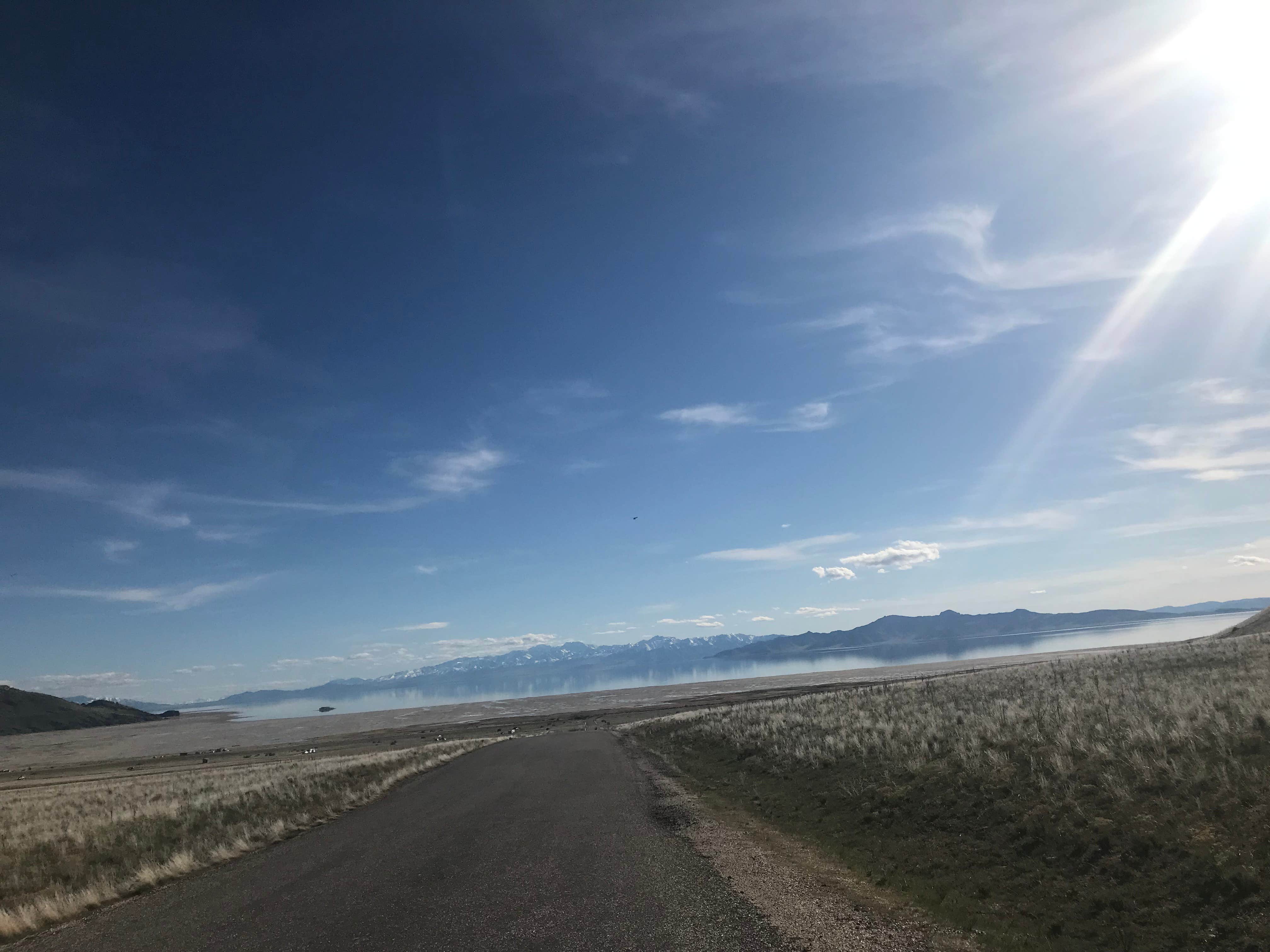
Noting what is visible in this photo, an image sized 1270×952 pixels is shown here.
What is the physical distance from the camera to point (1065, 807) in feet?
30.2

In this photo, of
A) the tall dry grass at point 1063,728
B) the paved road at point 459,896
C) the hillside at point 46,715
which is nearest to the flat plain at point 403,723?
the hillside at point 46,715

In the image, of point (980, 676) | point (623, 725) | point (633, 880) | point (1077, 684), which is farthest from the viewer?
point (623, 725)

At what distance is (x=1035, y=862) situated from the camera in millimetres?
8422

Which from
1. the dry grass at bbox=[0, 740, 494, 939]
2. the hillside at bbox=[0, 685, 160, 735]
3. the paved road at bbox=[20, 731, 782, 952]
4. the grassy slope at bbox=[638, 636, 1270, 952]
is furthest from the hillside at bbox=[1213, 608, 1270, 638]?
the hillside at bbox=[0, 685, 160, 735]

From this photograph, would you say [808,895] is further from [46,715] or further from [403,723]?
[46,715]

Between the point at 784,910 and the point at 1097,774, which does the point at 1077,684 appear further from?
the point at 784,910

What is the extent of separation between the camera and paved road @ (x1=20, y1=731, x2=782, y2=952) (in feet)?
24.9

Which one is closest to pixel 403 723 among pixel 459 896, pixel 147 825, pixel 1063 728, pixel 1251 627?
pixel 147 825

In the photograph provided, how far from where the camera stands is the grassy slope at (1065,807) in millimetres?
6758

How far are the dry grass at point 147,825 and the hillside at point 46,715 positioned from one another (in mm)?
129894

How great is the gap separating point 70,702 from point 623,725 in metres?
173

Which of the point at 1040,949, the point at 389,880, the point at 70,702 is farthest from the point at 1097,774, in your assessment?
the point at 70,702

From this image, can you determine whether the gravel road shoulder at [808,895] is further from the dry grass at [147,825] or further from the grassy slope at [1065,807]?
the dry grass at [147,825]

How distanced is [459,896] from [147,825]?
14003 millimetres
